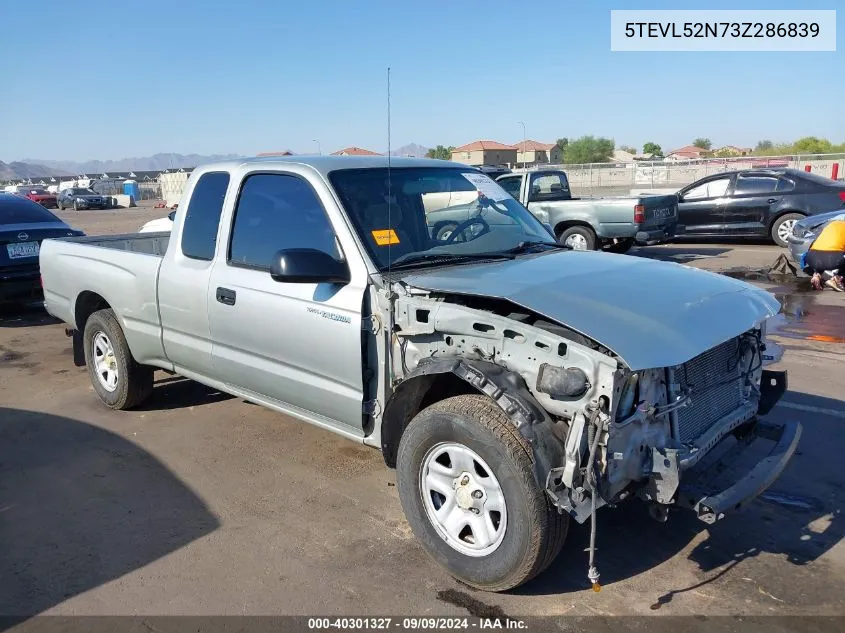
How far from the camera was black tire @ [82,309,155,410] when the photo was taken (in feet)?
18.7

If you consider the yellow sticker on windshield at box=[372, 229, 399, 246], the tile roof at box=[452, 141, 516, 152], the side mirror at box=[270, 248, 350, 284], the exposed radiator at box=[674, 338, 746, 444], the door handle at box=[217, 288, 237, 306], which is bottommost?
the exposed radiator at box=[674, 338, 746, 444]

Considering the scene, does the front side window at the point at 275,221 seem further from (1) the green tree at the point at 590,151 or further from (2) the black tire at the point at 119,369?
(1) the green tree at the point at 590,151

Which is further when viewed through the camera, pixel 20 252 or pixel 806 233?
pixel 806 233

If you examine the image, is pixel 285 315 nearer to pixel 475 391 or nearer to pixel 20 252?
pixel 475 391

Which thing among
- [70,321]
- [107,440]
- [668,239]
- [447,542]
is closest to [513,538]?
[447,542]

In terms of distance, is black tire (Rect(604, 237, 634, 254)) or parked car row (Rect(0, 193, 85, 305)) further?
black tire (Rect(604, 237, 634, 254))

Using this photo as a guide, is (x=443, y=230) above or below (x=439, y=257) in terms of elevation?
above

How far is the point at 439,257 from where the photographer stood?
4.12m

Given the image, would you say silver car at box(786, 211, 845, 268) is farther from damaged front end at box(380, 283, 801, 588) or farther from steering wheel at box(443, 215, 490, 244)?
damaged front end at box(380, 283, 801, 588)

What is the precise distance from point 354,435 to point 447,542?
0.88 meters

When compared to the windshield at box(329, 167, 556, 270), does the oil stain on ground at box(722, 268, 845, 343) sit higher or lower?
lower

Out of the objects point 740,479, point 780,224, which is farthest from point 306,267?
point 780,224

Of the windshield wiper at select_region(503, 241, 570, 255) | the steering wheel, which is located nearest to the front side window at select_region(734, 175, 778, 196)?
the windshield wiper at select_region(503, 241, 570, 255)

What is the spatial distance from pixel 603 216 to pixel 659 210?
3.84ft
